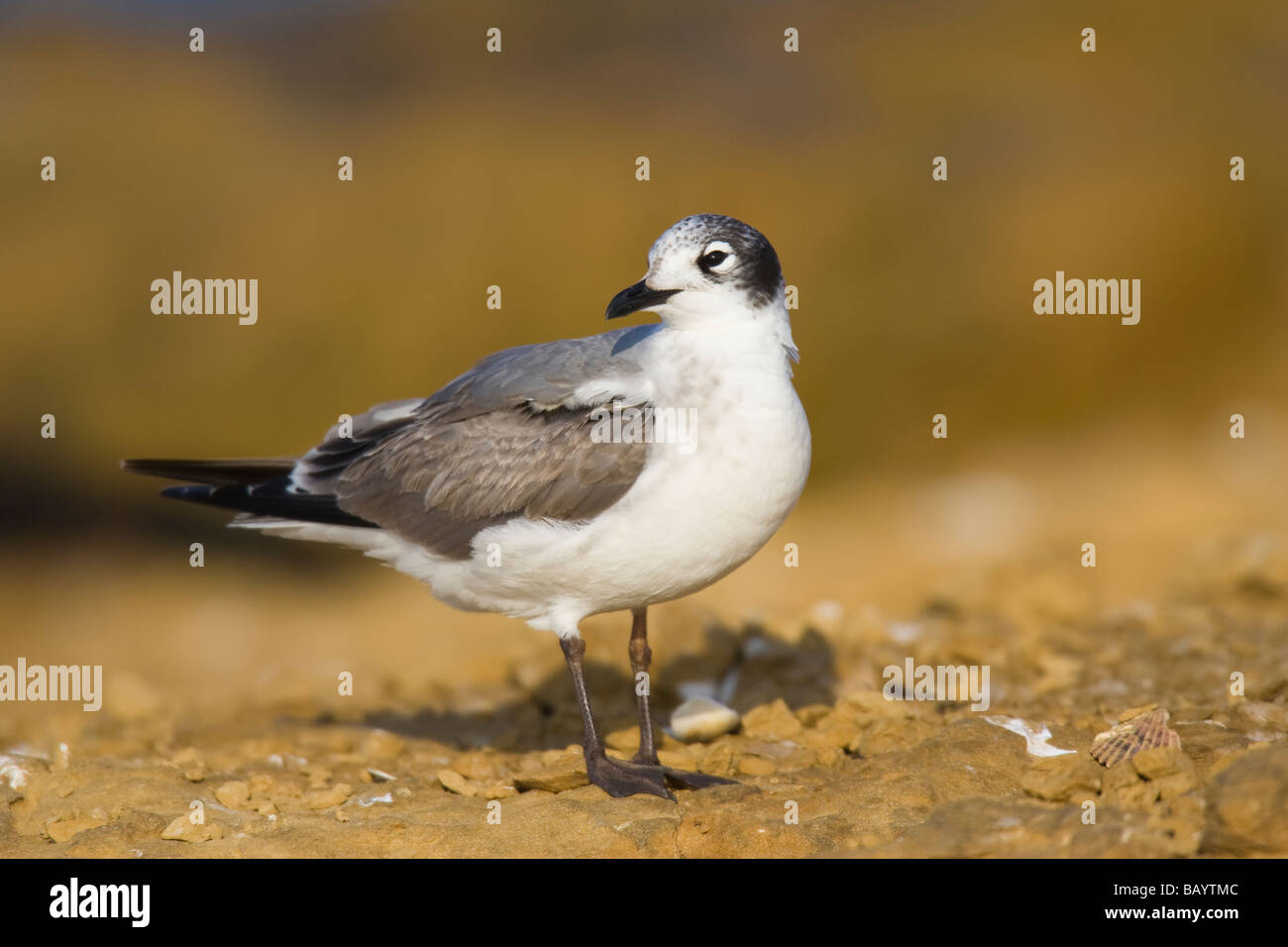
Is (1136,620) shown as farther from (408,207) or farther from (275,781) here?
(408,207)

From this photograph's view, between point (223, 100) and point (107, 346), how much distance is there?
4587 millimetres

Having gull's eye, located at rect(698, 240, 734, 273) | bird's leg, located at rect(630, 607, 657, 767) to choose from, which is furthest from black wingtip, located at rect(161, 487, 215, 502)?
gull's eye, located at rect(698, 240, 734, 273)

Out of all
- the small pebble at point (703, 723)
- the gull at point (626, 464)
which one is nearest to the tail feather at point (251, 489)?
the gull at point (626, 464)

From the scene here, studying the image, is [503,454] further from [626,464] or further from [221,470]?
[221,470]

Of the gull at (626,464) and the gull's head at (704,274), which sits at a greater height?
the gull's head at (704,274)

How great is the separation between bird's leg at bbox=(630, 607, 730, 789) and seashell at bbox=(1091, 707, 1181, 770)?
1.51 meters

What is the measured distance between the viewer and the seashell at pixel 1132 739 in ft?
17.0

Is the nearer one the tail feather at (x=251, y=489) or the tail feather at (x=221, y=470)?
the tail feather at (x=251, y=489)

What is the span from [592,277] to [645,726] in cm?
889

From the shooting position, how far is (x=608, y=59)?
18.5m

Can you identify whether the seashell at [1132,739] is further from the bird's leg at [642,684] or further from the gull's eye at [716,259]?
the gull's eye at [716,259]

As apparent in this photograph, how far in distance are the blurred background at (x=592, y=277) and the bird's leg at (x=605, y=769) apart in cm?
555

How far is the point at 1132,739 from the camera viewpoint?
207 inches

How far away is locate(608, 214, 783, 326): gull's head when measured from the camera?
5.58 meters
